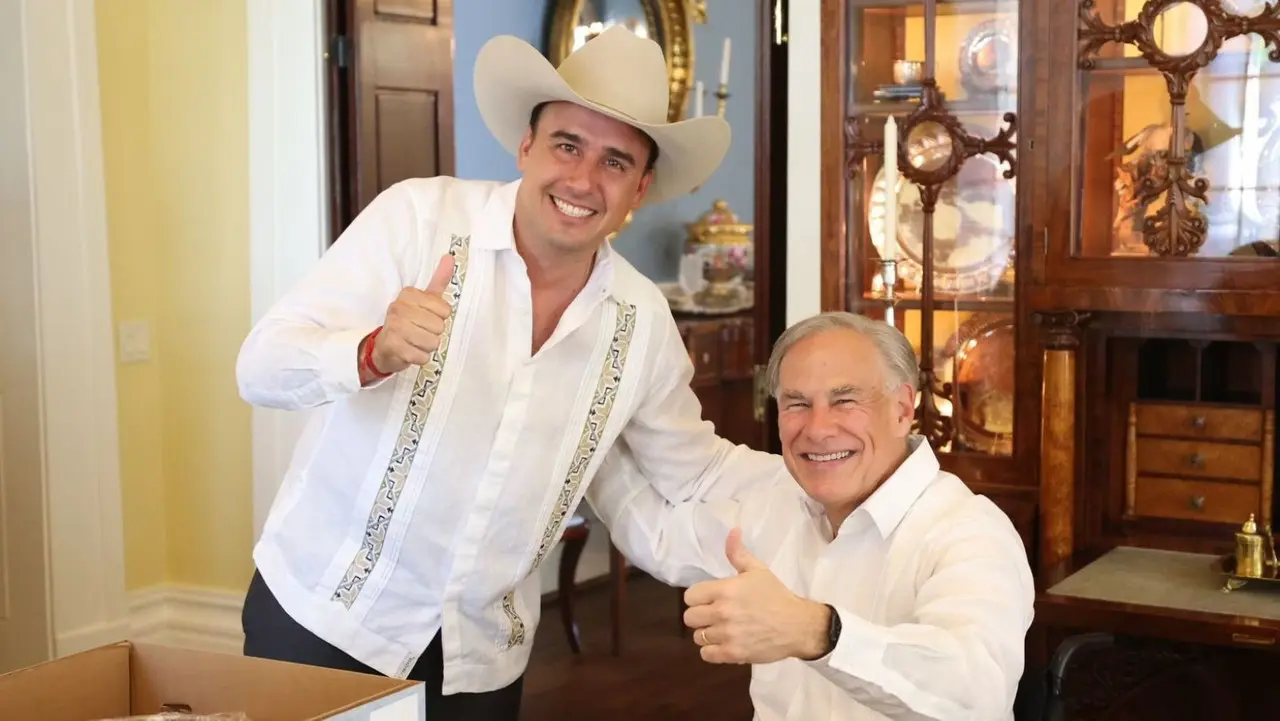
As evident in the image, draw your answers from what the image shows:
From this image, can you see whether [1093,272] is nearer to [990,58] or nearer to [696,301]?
[990,58]

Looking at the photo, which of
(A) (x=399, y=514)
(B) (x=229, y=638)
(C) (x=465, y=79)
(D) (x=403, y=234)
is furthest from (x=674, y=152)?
(C) (x=465, y=79)

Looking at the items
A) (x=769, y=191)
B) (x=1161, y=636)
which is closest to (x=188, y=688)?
(x=1161, y=636)

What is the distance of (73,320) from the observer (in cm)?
343

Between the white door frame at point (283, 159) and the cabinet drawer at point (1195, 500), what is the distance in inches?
78.8

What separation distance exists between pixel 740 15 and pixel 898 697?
4.53 m

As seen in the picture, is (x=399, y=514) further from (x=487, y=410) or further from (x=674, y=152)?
(x=674, y=152)

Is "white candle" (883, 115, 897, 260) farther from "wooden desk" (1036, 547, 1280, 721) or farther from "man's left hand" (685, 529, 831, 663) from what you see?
"man's left hand" (685, 529, 831, 663)

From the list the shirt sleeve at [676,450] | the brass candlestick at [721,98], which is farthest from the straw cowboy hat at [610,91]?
the brass candlestick at [721,98]

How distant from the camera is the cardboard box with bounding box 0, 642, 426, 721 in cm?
120

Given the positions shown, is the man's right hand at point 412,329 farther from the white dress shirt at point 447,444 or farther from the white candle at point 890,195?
the white candle at point 890,195

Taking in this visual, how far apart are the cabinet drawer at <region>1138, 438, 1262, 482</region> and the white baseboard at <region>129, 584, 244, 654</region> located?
2281mm

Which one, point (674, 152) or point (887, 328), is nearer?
point (887, 328)

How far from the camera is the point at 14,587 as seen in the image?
136 inches

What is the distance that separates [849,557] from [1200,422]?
1212 mm
